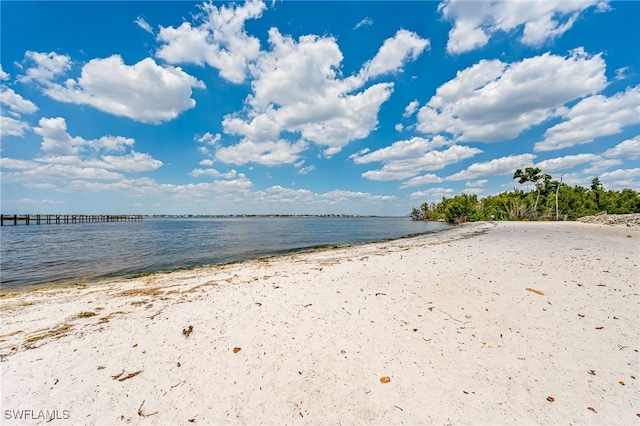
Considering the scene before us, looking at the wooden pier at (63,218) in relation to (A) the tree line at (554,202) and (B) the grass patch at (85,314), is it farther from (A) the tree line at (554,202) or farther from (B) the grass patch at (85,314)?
(A) the tree line at (554,202)

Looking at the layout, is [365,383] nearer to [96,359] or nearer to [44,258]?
[96,359]

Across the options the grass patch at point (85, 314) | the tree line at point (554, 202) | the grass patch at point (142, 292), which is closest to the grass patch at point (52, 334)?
the grass patch at point (85, 314)

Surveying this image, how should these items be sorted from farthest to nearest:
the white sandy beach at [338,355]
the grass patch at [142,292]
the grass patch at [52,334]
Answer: the grass patch at [142,292] → the grass patch at [52,334] → the white sandy beach at [338,355]

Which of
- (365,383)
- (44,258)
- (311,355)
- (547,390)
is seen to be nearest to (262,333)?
(311,355)

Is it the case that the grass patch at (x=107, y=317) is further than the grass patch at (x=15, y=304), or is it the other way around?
the grass patch at (x=15, y=304)

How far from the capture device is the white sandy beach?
3.43m

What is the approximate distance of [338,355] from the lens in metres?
4.46

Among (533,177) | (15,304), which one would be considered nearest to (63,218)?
(15,304)

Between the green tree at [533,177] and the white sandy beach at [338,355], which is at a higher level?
the green tree at [533,177]

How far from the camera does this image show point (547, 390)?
12.0 feet

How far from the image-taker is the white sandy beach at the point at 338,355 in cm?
343

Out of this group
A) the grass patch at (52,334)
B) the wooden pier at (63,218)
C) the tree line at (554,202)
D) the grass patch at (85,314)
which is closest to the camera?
the grass patch at (52,334)

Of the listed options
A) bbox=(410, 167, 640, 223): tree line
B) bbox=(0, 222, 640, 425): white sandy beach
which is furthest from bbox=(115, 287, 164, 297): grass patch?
bbox=(410, 167, 640, 223): tree line

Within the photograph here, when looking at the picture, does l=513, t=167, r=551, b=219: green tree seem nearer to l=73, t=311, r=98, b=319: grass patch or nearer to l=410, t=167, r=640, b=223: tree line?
l=410, t=167, r=640, b=223: tree line
